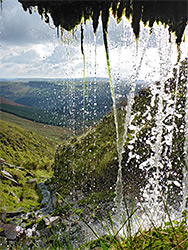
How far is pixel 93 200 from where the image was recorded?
41.4 ft

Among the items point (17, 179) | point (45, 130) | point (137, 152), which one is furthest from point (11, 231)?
point (45, 130)

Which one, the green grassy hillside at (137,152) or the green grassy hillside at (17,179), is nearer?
the green grassy hillside at (137,152)

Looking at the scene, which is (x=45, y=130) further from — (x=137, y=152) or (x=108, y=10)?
(x=108, y=10)

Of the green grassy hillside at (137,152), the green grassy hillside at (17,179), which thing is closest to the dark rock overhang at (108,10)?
the green grassy hillside at (137,152)

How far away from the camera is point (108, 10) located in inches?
139

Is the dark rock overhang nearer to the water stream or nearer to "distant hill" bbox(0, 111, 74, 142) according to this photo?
the water stream

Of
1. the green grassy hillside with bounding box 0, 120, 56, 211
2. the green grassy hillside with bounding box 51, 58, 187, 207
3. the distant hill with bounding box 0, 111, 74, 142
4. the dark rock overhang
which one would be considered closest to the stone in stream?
the green grassy hillside with bounding box 0, 120, 56, 211

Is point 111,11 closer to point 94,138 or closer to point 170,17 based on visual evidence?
point 170,17

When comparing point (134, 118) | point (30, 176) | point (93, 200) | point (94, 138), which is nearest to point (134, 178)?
point (93, 200)

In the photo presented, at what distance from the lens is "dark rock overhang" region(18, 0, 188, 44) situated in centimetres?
340

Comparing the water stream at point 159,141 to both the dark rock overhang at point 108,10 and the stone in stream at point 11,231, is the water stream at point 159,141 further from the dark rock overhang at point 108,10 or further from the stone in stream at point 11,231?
the dark rock overhang at point 108,10

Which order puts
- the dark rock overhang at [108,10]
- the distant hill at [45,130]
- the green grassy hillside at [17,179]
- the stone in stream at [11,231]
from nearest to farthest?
the dark rock overhang at [108,10] < the stone in stream at [11,231] < the green grassy hillside at [17,179] < the distant hill at [45,130]

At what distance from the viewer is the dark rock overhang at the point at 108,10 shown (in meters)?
3.40

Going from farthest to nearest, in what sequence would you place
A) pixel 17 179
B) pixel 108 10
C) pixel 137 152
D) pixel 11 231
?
1. pixel 17 179
2. pixel 137 152
3. pixel 11 231
4. pixel 108 10
